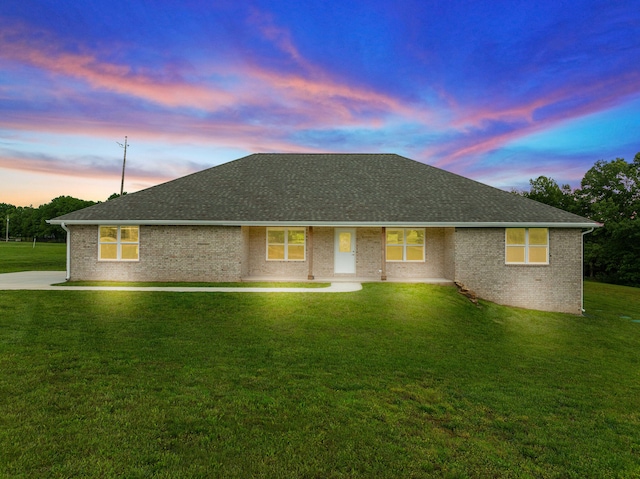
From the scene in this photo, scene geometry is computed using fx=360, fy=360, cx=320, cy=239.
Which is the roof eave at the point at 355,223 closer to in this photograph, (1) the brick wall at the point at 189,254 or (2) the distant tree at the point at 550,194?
(1) the brick wall at the point at 189,254

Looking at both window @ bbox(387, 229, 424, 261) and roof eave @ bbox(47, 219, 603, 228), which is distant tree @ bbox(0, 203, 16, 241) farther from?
window @ bbox(387, 229, 424, 261)

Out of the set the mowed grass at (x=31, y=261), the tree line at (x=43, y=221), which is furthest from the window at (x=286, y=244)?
the tree line at (x=43, y=221)

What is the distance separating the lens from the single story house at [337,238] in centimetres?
1588

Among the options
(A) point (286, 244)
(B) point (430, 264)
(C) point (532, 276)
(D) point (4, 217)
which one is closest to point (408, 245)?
(B) point (430, 264)

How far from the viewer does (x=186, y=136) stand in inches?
936

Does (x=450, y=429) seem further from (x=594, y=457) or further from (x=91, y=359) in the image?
(x=91, y=359)

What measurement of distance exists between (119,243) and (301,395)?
1436 cm

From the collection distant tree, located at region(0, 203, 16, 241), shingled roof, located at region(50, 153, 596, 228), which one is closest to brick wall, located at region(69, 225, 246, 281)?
shingled roof, located at region(50, 153, 596, 228)

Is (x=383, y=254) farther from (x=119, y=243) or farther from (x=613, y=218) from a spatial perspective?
(x=613, y=218)

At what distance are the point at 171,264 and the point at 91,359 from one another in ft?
32.0

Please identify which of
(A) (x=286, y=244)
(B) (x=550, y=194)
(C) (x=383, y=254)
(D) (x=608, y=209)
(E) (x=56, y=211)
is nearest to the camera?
(C) (x=383, y=254)

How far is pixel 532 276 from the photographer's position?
15875mm

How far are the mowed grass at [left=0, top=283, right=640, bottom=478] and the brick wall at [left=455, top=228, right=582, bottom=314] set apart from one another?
4447mm

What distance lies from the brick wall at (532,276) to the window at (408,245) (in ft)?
6.76
